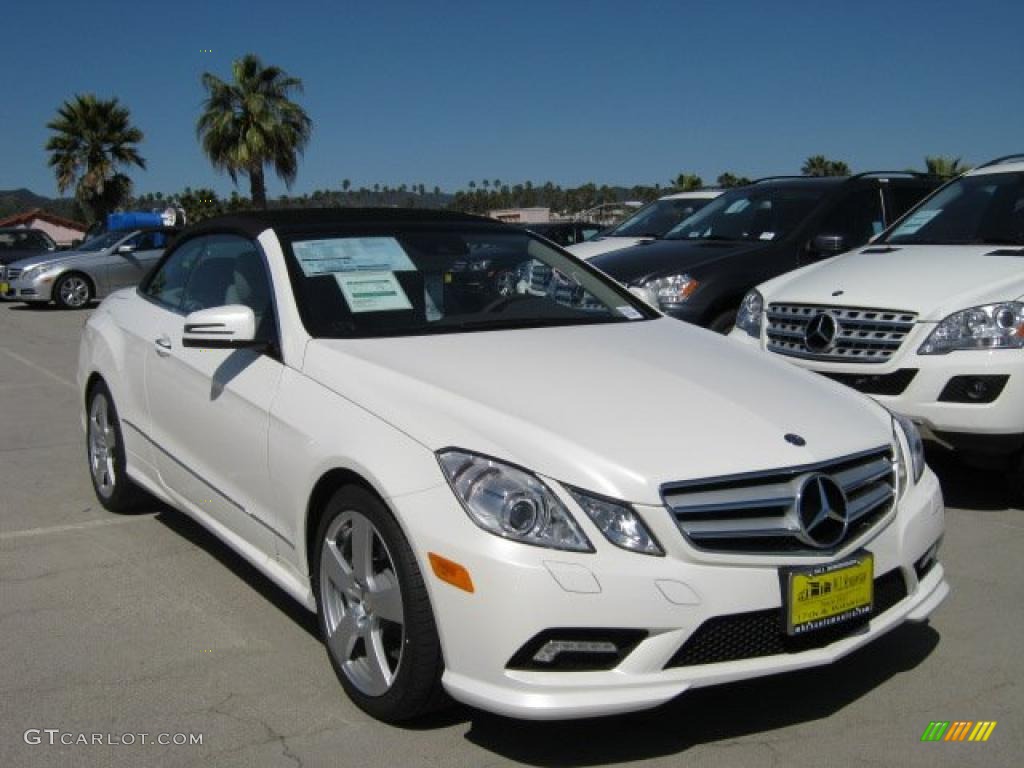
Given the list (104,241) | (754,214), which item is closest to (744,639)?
(754,214)

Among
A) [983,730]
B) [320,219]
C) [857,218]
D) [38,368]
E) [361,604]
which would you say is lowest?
[38,368]

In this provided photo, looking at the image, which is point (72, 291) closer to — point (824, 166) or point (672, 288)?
point (672, 288)

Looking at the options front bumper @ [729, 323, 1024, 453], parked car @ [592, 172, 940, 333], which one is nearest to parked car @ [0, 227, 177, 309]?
parked car @ [592, 172, 940, 333]

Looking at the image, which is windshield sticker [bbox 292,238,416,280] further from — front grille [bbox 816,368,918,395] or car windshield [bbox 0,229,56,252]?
car windshield [bbox 0,229,56,252]

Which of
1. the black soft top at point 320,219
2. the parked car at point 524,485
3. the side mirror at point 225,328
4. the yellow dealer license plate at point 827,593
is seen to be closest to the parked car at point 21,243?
the black soft top at point 320,219

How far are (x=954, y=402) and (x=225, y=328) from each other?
3.37m

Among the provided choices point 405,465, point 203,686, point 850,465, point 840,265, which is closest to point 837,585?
point 850,465

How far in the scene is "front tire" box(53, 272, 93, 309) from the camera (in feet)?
64.5

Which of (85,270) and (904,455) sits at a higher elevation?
(904,455)

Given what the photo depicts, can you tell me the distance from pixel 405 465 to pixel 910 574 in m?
1.58

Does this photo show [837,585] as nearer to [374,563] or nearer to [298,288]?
[374,563]

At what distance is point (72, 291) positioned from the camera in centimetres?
1984

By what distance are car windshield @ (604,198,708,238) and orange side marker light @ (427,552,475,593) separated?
8172mm

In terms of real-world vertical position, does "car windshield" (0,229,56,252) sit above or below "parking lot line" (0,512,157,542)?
above
